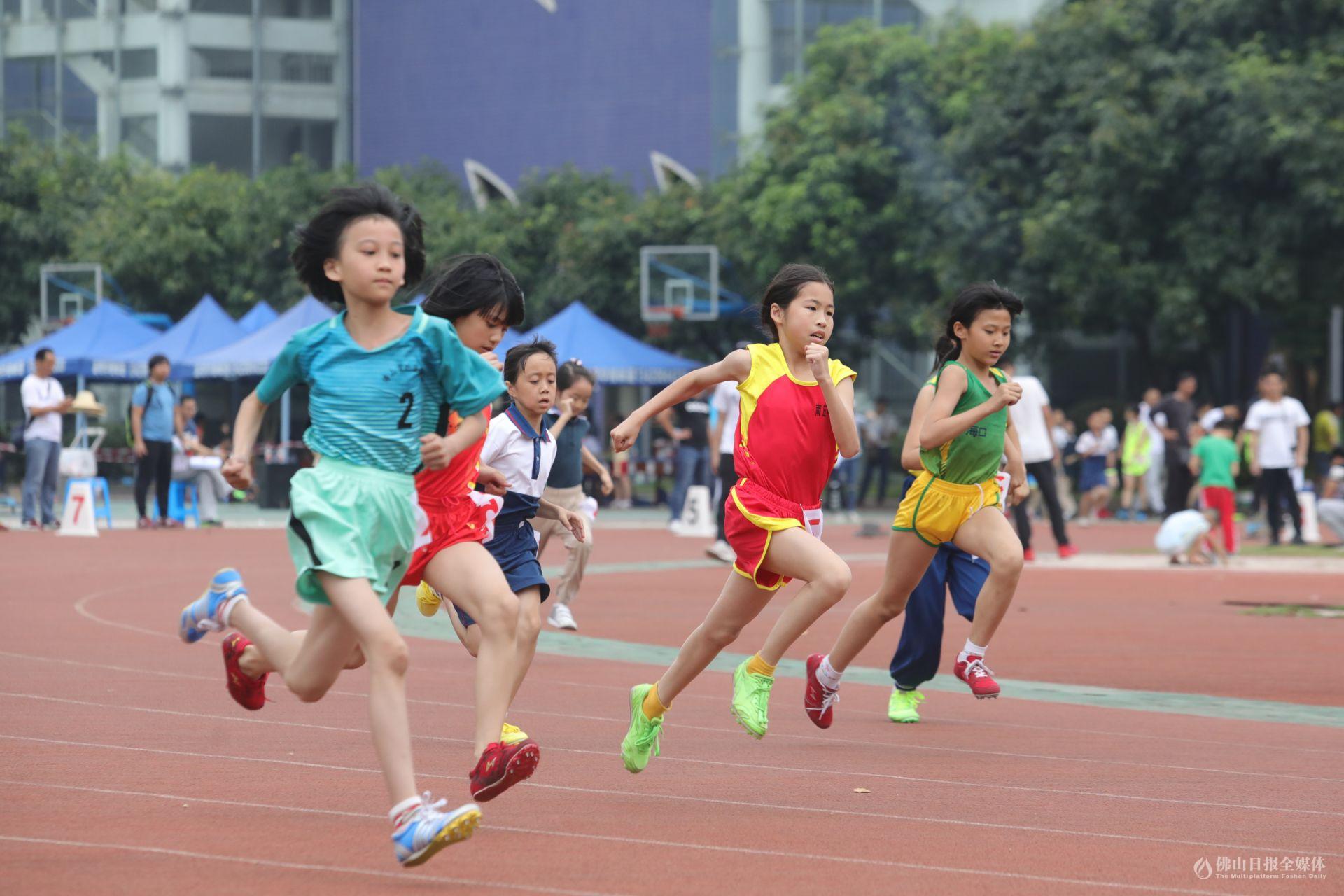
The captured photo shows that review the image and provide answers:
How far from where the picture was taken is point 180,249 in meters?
43.8

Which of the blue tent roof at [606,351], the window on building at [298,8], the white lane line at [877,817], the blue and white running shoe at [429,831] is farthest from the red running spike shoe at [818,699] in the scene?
the window on building at [298,8]

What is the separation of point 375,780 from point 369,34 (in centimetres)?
5265

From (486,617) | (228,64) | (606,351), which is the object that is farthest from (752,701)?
(228,64)

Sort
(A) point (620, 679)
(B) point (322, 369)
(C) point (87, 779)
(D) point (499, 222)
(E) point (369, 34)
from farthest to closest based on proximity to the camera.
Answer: (E) point (369, 34) → (D) point (499, 222) → (A) point (620, 679) → (C) point (87, 779) → (B) point (322, 369)

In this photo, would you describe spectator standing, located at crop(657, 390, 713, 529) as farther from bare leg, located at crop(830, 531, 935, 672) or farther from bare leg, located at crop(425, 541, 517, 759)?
bare leg, located at crop(425, 541, 517, 759)

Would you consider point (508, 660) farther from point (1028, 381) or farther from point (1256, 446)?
point (1256, 446)

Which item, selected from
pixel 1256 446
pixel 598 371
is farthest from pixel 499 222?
pixel 1256 446

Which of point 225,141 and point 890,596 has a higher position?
point 225,141

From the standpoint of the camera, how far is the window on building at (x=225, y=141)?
187ft

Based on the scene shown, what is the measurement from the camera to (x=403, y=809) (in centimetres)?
469

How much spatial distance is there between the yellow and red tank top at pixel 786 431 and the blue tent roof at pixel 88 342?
2724cm

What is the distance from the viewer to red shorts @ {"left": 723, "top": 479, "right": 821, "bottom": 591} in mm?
6594

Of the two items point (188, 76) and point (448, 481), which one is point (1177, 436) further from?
point (188, 76)

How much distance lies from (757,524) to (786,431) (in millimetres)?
344
